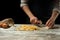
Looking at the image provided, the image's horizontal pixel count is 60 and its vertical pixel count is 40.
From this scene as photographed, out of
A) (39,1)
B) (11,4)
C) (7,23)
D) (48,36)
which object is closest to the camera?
(48,36)

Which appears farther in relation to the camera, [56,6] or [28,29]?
[56,6]

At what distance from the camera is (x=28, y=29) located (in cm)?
120

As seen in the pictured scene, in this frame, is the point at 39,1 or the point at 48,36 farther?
the point at 39,1

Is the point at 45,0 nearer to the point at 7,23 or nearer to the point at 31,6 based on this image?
the point at 31,6

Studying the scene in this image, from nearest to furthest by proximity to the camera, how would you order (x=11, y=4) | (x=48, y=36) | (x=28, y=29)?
(x=48, y=36), (x=28, y=29), (x=11, y=4)

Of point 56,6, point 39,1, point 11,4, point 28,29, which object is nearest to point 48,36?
point 28,29

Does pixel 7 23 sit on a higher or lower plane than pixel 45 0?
lower

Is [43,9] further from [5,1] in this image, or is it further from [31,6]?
[5,1]

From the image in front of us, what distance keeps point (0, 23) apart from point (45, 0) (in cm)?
67

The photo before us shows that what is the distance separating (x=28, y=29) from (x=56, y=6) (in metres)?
0.53

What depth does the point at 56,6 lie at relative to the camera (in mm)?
1635

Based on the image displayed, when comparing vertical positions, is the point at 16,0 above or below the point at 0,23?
above

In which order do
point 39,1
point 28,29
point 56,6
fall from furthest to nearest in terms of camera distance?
1. point 39,1
2. point 56,6
3. point 28,29

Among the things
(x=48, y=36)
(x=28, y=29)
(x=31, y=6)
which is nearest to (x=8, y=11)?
(x=31, y=6)
